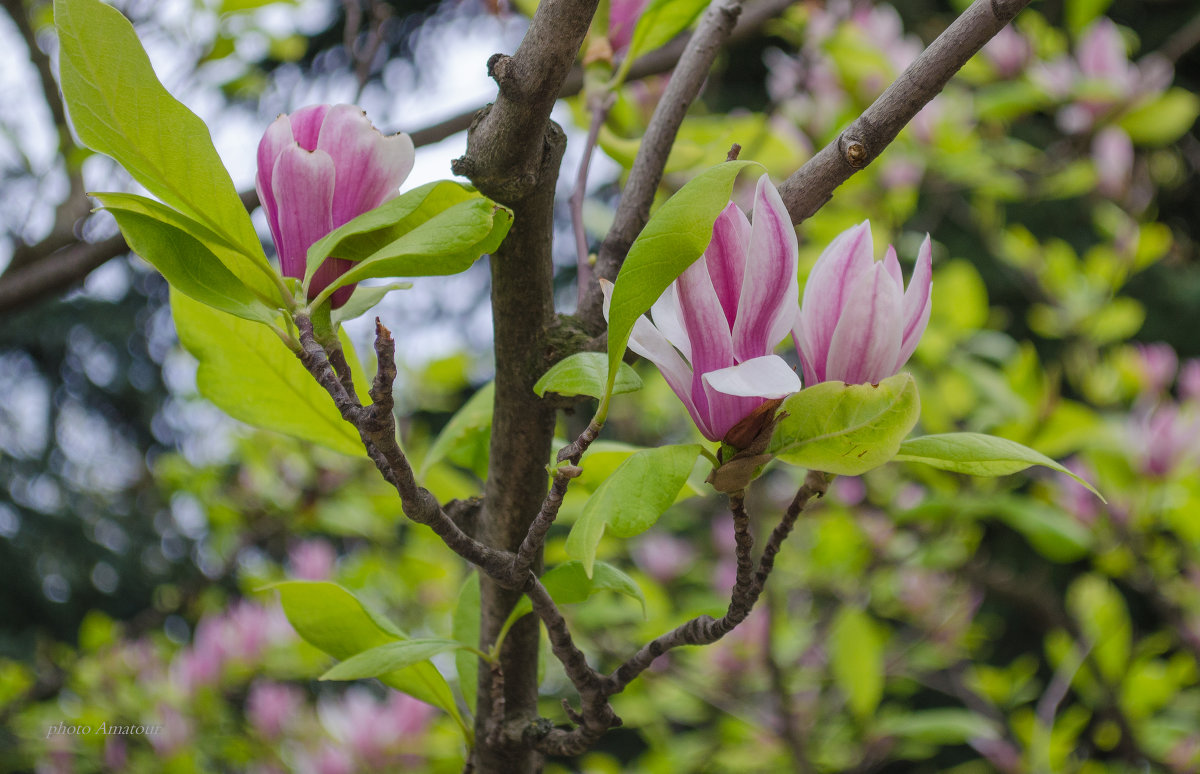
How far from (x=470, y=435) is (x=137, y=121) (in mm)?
247

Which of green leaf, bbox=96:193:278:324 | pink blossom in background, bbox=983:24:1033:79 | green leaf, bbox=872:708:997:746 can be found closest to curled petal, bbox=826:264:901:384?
green leaf, bbox=96:193:278:324

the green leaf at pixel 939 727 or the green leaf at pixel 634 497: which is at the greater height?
the green leaf at pixel 634 497

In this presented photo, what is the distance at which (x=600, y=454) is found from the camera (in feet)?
1.59

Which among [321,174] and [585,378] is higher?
[321,174]

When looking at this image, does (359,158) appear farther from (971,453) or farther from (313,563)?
(313,563)

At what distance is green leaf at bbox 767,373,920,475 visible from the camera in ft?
0.99

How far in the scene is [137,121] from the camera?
0.33 meters

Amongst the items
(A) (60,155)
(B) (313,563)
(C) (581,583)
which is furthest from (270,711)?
(C) (581,583)

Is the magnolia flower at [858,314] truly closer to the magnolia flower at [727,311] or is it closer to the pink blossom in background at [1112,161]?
the magnolia flower at [727,311]

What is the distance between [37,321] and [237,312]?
485 centimetres

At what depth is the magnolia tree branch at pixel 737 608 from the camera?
0.37 m

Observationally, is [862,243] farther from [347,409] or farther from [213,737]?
[213,737]

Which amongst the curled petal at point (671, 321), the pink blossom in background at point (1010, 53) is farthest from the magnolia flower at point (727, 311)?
the pink blossom in background at point (1010, 53)

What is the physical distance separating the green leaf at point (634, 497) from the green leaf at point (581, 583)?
0.19ft
